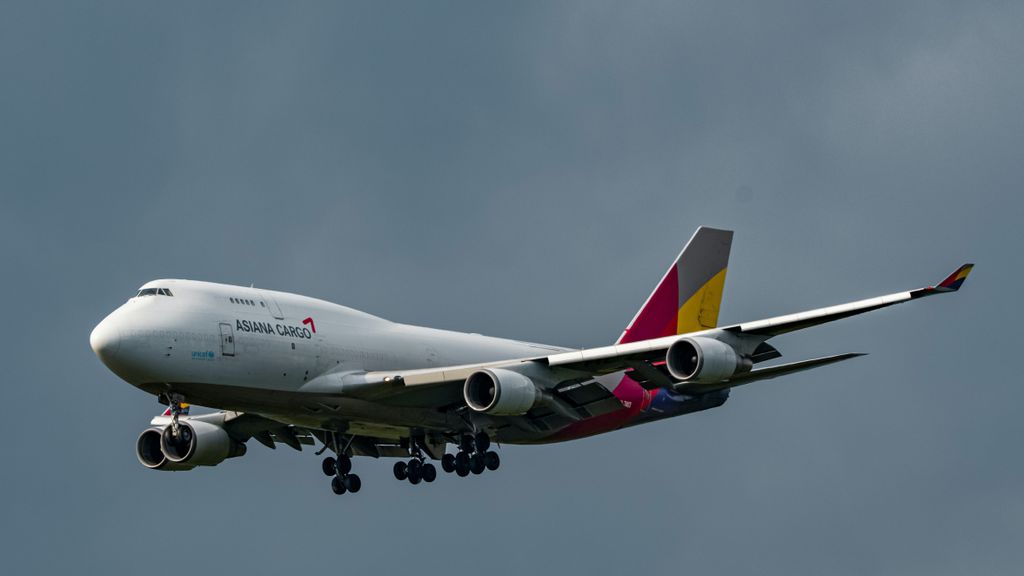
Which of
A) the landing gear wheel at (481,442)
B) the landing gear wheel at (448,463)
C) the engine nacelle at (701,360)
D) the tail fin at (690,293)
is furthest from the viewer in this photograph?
the tail fin at (690,293)

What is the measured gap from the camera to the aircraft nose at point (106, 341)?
42.8m

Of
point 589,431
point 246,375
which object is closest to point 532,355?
point 589,431

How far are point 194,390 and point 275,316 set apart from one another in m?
3.65

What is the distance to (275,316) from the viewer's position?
4619 cm

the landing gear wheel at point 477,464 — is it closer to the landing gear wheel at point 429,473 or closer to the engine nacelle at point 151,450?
the landing gear wheel at point 429,473

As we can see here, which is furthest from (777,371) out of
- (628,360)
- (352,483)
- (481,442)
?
(352,483)

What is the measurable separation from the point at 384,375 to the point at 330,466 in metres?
7.05

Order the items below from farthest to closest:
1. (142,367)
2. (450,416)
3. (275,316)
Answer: (450,416) → (275,316) → (142,367)

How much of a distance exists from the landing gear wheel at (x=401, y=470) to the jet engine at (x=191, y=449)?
5.93 m

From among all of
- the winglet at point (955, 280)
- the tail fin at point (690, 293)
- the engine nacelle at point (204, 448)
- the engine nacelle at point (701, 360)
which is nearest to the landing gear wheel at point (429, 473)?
the engine nacelle at point (204, 448)

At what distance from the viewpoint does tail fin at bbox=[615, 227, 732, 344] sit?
5691 centimetres

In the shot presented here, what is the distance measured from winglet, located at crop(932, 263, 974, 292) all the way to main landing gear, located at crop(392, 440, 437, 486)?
67.5ft

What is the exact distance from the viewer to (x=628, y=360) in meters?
46.0

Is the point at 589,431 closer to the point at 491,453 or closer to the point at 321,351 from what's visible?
the point at 491,453
